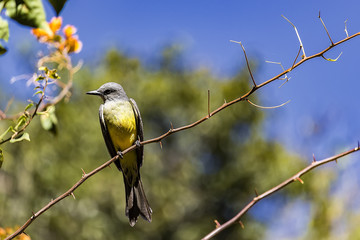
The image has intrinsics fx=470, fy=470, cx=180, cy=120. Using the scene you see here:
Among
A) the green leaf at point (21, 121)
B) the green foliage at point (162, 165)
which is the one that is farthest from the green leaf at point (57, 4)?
the green foliage at point (162, 165)

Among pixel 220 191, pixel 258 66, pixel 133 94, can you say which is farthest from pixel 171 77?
pixel 220 191

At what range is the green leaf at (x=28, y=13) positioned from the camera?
4.22 ft

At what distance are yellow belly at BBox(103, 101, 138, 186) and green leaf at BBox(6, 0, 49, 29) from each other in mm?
2227

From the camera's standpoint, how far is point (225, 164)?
1827cm

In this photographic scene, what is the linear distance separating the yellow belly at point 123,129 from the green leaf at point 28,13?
2227 mm

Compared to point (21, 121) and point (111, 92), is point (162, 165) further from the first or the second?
point (21, 121)

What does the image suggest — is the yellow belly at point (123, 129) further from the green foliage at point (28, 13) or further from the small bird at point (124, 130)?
the green foliage at point (28, 13)

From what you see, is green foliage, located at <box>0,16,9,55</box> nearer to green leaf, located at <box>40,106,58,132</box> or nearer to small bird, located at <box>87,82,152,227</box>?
green leaf, located at <box>40,106,58,132</box>

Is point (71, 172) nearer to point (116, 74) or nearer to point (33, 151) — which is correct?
point (33, 151)

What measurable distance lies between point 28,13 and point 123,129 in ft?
7.35

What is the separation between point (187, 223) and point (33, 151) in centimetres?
616

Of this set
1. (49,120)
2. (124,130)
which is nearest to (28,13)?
(49,120)

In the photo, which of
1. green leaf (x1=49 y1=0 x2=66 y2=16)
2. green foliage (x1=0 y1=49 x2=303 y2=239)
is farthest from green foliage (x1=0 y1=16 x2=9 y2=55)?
green foliage (x1=0 y1=49 x2=303 y2=239)

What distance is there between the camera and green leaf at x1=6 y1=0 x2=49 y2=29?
1286 mm
